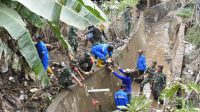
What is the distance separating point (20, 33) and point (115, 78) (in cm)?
683

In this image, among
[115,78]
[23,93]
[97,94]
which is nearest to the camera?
[23,93]

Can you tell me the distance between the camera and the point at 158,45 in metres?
18.9

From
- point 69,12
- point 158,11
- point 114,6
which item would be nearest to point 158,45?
point 158,11

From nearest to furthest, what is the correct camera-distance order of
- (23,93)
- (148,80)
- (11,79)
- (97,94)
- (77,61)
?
1. (23,93)
2. (11,79)
3. (77,61)
4. (148,80)
5. (97,94)

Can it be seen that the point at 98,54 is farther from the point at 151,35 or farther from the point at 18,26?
the point at 151,35

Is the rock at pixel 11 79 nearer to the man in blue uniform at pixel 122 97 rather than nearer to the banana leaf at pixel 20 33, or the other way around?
the man in blue uniform at pixel 122 97

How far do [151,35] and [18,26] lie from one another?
15.0 m

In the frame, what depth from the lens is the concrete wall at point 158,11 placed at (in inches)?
859

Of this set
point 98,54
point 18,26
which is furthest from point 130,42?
point 18,26

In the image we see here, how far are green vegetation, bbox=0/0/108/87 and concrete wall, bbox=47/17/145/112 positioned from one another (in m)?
2.51

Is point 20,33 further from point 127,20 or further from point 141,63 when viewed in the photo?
point 127,20

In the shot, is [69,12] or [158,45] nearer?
[69,12]

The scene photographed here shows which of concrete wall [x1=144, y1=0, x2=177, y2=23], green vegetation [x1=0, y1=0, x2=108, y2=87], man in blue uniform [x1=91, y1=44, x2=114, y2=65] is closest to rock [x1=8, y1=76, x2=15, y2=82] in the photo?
man in blue uniform [x1=91, y1=44, x2=114, y2=65]

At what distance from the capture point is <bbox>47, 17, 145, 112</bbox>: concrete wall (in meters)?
9.35
